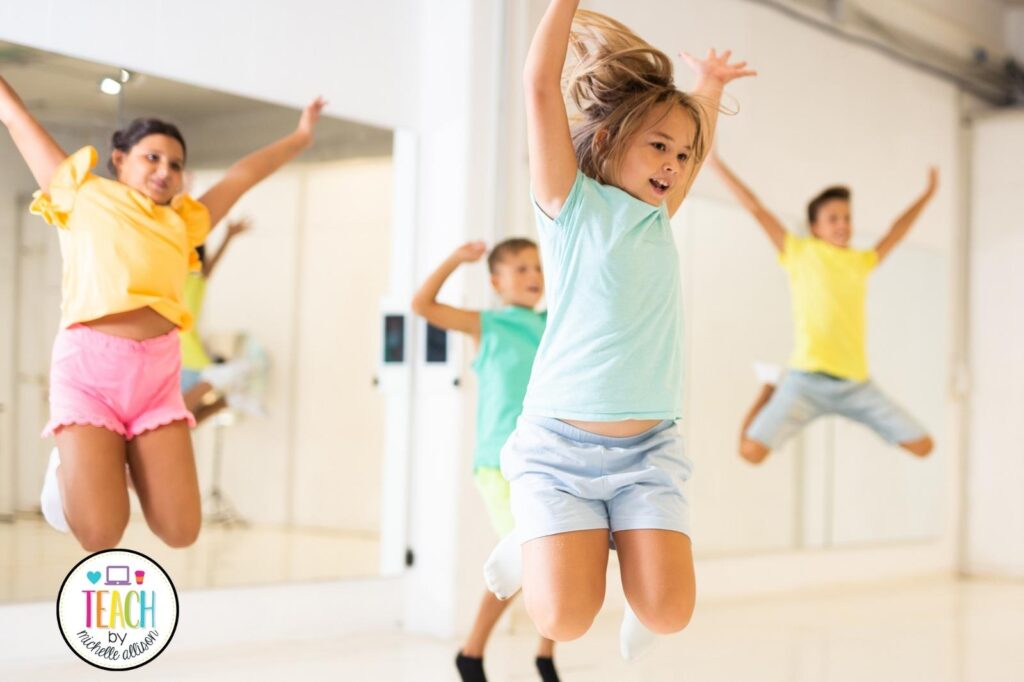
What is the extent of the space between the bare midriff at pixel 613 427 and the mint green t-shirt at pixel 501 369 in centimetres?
120

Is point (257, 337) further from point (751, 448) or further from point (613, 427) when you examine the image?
point (613, 427)

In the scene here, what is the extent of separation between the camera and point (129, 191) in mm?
3262

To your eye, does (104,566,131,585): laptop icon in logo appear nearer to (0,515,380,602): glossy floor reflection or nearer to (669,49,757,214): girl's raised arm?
(0,515,380,602): glossy floor reflection

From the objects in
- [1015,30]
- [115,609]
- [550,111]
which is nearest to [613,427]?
[550,111]

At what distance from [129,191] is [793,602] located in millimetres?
3700

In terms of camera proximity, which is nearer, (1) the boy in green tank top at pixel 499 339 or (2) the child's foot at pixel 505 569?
(2) the child's foot at pixel 505 569

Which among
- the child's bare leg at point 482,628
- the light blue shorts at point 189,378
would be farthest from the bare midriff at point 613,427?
the light blue shorts at point 189,378

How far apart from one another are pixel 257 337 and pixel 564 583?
2.93 m

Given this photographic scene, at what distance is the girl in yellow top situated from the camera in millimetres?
3146

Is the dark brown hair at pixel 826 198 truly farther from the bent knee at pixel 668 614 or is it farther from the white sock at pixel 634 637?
the bent knee at pixel 668 614

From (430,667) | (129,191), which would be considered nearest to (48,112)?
(129,191)

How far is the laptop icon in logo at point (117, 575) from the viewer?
10.6 feet

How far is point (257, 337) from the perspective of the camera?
16.3ft

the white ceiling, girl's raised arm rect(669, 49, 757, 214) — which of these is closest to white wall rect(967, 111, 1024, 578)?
the white ceiling
